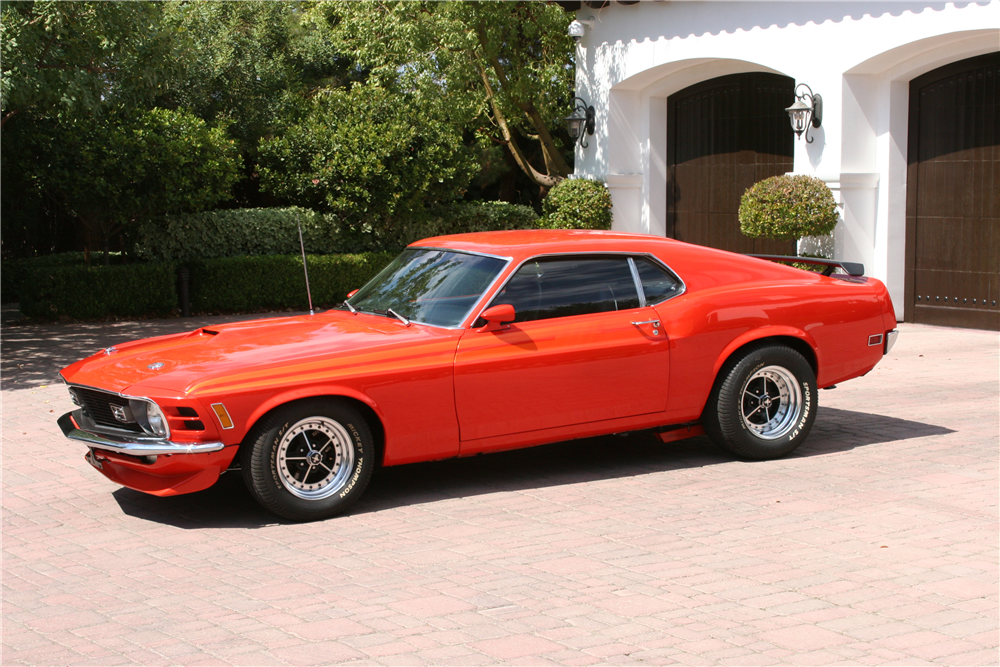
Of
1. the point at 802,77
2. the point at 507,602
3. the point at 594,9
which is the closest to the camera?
the point at 507,602

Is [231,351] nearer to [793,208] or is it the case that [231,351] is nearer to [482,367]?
[482,367]

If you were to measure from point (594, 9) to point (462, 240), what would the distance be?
41.2ft

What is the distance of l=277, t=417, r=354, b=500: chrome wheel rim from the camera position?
5811 millimetres

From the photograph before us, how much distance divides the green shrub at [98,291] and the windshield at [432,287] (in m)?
9.68

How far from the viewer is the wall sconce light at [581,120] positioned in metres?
18.9

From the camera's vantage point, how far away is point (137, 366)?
238 inches

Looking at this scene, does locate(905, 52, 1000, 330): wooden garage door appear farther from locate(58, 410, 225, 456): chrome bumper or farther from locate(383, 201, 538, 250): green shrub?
locate(58, 410, 225, 456): chrome bumper

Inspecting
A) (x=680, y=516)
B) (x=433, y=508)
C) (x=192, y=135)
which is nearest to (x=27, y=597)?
(x=433, y=508)

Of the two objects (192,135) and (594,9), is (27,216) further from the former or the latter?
(594,9)

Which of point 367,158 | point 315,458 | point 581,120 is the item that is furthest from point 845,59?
point 315,458

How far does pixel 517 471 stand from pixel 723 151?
12027mm

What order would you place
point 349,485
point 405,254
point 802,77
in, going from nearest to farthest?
point 349,485
point 405,254
point 802,77

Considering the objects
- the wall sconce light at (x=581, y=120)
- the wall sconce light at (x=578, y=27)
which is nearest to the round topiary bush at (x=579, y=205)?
the wall sconce light at (x=581, y=120)

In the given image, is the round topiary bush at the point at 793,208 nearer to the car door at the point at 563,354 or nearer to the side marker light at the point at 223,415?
the car door at the point at 563,354
